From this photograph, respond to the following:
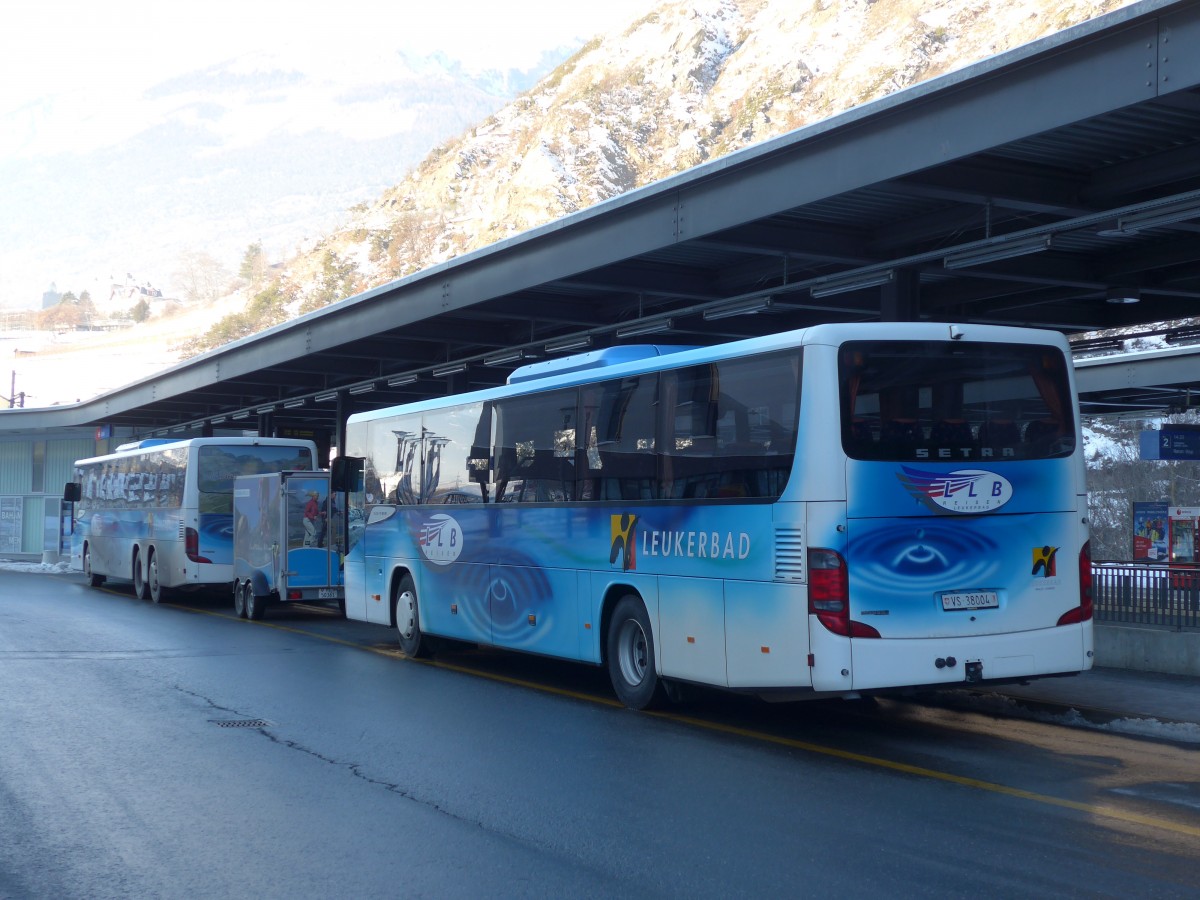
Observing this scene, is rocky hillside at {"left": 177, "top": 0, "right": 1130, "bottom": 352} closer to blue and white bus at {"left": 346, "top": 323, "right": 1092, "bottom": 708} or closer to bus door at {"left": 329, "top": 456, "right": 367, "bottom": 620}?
bus door at {"left": 329, "top": 456, "right": 367, "bottom": 620}

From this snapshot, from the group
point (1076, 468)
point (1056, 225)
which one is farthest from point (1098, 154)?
point (1076, 468)

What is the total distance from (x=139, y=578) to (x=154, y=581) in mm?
1490

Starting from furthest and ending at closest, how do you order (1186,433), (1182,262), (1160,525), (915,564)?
(1160,525), (1186,433), (1182,262), (915,564)

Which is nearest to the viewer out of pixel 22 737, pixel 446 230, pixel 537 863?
pixel 537 863

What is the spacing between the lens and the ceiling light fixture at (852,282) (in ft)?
49.7

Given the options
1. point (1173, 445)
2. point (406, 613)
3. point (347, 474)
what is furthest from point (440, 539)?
point (1173, 445)

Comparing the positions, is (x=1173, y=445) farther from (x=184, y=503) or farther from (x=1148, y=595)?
(x=184, y=503)

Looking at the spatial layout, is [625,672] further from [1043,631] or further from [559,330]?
[559,330]

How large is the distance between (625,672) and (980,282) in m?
9.17

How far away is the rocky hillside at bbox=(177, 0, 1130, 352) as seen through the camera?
4562 inches

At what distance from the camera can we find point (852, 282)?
15.4 m

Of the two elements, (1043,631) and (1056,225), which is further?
(1056,225)

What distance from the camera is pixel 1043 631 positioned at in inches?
396

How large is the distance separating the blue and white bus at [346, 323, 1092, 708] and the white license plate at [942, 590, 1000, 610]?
11 mm
